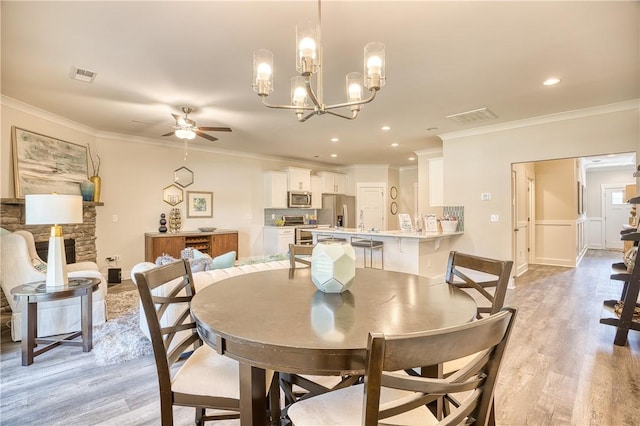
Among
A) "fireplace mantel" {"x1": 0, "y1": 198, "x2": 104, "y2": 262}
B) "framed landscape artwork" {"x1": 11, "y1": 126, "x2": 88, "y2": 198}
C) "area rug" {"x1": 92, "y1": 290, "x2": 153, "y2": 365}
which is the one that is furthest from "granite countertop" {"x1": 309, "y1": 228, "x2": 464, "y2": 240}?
"framed landscape artwork" {"x1": 11, "y1": 126, "x2": 88, "y2": 198}

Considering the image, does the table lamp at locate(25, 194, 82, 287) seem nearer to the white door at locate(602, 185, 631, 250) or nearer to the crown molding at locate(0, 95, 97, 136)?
the crown molding at locate(0, 95, 97, 136)

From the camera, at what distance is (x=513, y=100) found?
3635 millimetres

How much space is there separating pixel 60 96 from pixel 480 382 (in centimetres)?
482

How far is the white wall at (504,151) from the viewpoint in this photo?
3811mm

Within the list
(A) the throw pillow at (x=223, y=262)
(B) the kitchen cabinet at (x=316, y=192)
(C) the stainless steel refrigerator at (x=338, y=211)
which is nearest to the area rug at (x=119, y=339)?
(A) the throw pillow at (x=223, y=262)

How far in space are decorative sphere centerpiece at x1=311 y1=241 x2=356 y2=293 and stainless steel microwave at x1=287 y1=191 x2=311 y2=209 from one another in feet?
19.7

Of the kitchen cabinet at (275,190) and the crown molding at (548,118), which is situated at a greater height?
the crown molding at (548,118)

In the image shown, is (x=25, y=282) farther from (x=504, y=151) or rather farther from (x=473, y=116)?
(x=504, y=151)

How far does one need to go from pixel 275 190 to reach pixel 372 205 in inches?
118

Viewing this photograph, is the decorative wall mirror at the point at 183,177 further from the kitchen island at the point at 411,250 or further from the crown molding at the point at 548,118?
the crown molding at the point at 548,118

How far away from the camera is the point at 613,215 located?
891cm

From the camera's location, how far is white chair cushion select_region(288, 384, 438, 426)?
976mm

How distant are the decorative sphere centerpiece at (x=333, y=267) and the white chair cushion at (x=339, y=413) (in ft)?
1.48

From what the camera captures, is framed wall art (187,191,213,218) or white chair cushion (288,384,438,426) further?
framed wall art (187,191,213,218)
